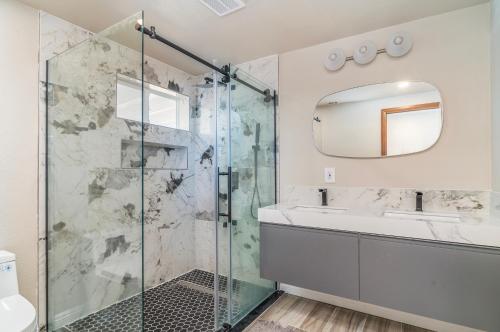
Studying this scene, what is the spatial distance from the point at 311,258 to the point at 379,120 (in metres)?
1.29

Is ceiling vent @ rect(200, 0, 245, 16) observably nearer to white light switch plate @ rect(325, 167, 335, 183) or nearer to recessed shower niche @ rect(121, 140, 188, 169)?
recessed shower niche @ rect(121, 140, 188, 169)

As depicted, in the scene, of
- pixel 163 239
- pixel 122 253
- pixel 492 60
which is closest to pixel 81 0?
pixel 122 253

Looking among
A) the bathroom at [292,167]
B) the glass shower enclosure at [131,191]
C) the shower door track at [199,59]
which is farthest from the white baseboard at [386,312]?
the shower door track at [199,59]

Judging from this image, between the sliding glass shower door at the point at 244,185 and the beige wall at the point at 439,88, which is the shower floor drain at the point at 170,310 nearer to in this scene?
the sliding glass shower door at the point at 244,185

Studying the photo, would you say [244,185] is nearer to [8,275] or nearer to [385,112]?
[385,112]

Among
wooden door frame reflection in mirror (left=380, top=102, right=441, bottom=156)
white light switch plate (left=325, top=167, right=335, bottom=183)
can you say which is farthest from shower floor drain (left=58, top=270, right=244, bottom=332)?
wooden door frame reflection in mirror (left=380, top=102, right=441, bottom=156)

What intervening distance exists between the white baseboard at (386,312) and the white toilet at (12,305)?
6.69 ft

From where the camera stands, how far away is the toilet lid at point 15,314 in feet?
4.62

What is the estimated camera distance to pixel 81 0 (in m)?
1.92

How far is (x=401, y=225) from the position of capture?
1747mm

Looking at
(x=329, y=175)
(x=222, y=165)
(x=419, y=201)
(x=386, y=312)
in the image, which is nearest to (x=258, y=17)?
(x=222, y=165)

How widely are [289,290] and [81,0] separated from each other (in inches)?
118

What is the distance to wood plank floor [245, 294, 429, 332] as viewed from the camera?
2.11 meters

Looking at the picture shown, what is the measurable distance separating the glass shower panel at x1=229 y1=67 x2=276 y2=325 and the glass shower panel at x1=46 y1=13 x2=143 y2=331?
827 millimetres
